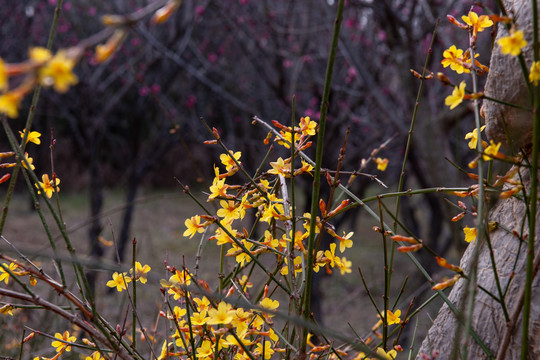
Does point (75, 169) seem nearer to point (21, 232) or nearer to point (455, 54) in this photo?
point (21, 232)

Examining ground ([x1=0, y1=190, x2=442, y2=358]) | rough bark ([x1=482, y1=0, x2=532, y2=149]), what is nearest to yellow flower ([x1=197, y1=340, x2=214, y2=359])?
rough bark ([x1=482, y1=0, x2=532, y2=149])

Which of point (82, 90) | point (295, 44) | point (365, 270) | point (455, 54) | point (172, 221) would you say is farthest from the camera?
point (172, 221)

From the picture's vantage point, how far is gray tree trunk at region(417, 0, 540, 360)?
988 mm

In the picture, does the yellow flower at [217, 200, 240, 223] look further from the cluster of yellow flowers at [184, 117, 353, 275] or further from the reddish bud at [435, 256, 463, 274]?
the reddish bud at [435, 256, 463, 274]

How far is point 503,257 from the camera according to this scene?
1068 millimetres

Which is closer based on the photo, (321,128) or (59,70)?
(59,70)

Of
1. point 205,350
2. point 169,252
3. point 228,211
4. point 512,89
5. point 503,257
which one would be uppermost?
point 169,252

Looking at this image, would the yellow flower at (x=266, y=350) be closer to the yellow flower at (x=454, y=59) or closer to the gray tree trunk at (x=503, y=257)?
the gray tree trunk at (x=503, y=257)

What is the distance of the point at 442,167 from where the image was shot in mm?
3602

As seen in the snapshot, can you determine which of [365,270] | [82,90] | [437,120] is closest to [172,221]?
[365,270]

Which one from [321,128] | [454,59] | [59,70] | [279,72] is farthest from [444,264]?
[279,72]

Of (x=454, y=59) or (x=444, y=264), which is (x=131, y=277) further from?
(x=454, y=59)

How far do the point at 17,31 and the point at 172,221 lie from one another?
545 cm

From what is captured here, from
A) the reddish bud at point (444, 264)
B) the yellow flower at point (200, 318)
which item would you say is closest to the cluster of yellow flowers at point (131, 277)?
the yellow flower at point (200, 318)
